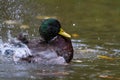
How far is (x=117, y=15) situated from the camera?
13555mm

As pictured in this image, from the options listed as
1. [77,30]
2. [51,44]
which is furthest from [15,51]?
[77,30]

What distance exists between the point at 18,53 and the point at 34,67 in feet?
1.58

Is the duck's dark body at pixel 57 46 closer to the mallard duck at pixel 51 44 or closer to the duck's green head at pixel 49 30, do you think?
the mallard duck at pixel 51 44

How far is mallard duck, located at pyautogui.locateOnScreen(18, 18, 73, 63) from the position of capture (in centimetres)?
888

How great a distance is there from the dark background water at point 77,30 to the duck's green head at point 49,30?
0.58 meters

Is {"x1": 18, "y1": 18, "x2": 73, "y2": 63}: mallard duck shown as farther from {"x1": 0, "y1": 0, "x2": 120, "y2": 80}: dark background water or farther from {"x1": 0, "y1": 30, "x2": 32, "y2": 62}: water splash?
{"x1": 0, "y1": 0, "x2": 120, "y2": 80}: dark background water

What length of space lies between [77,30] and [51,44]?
2.42 meters

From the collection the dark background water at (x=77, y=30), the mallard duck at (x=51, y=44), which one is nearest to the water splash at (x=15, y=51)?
the mallard duck at (x=51, y=44)

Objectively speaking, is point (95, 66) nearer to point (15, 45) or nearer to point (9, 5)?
point (15, 45)

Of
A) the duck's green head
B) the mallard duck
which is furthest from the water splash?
the duck's green head

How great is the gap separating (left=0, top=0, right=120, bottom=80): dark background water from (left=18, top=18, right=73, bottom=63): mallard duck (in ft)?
0.72

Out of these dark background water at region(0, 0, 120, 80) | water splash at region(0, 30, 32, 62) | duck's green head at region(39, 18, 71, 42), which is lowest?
dark background water at region(0, 0, 120, 80)

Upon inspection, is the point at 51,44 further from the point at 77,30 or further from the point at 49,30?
the point at 77,30

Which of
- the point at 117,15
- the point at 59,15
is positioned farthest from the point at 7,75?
the point at 117,15
